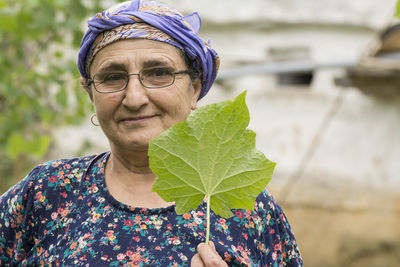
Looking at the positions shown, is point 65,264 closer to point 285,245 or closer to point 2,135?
point 285,245

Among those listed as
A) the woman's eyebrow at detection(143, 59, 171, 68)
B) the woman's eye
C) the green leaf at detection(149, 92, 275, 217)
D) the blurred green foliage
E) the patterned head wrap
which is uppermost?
the patterned head wrap

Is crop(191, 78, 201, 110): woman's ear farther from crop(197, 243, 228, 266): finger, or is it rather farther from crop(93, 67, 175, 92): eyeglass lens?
crop(197, 243, 228, 266): finger

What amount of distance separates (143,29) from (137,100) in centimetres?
21

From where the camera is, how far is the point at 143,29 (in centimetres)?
154

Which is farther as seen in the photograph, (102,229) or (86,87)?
(86,87)

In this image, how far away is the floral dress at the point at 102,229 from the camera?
1467 millimetres

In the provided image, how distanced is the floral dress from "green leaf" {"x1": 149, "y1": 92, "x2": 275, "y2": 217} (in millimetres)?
193

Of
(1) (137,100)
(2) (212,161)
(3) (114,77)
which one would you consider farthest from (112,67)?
(2) (212,161)

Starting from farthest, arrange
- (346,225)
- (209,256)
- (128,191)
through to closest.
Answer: (346,225), (128,191), (209,256)

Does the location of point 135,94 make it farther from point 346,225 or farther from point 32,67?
point 346,225

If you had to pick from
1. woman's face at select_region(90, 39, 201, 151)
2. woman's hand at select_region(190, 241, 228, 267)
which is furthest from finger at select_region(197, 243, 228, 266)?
woman's face at select_region(90, 39, 201, 151)

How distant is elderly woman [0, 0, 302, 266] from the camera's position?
4.87ft

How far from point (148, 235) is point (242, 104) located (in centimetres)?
49

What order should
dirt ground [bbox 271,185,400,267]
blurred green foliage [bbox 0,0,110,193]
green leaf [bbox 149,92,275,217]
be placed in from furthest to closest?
dirt ground [bbox 271,185,400,267], blurred green foliage [bbox 0,0,110,193], green leaf [bbox 149,92,275,217]
